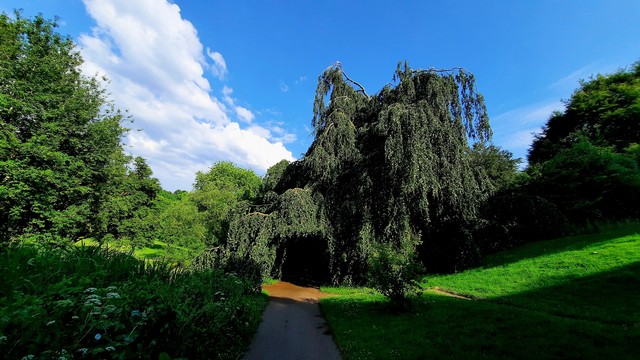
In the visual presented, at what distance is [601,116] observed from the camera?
1967 centimetres

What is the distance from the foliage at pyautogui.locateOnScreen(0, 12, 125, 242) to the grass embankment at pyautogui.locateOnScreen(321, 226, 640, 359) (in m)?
15.5

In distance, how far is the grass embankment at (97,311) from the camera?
6.45ft

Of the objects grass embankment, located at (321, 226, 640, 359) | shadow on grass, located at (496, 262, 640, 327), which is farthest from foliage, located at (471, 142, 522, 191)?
shadow on grass, located at (496, 262, 640, 327)

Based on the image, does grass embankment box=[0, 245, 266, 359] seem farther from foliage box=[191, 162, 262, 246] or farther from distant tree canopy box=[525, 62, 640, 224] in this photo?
distant tree canopy box=[525, 62, 640, 224]

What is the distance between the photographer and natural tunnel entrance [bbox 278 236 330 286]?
16.4m

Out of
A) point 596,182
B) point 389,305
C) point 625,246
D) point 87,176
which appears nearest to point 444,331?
point 389,305

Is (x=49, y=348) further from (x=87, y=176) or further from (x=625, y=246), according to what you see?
(x=87, y=176)

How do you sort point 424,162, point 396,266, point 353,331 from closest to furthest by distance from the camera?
1. point 353,331
2. point 396,266
3. point 424,162

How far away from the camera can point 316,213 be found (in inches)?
532

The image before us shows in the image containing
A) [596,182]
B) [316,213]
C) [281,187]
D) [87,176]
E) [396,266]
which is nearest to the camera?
[396,266]

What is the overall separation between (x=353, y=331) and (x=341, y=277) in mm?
7374

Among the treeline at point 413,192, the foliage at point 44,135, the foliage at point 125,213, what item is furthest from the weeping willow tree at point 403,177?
the foliage at point 125,213

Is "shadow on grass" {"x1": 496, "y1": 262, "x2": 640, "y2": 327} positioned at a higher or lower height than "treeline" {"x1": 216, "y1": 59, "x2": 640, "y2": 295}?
lower

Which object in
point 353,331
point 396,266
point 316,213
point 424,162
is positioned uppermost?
point 424,162
